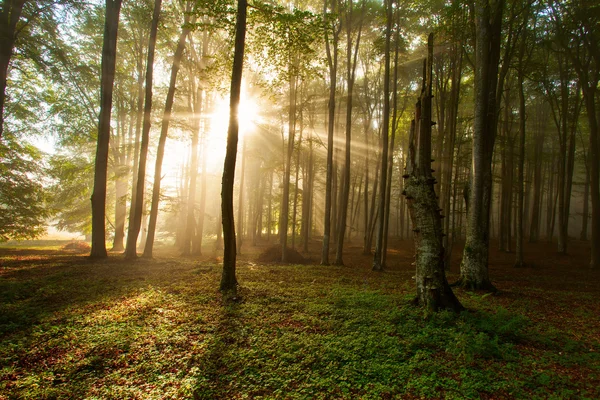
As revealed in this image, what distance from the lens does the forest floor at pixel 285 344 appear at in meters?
3.03

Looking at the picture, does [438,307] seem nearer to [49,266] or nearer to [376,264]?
[376,264]

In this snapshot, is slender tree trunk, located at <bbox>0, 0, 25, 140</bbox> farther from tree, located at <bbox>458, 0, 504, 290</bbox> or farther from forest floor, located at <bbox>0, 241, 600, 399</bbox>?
tree, located at <bbox>458, 0, 504, 290</bbox>

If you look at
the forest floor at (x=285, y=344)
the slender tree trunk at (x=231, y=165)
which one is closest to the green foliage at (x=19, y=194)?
the forest floor at (x=285, y=344)

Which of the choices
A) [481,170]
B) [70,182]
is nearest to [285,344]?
[481,170]

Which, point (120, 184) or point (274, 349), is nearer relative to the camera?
point (274, 349)

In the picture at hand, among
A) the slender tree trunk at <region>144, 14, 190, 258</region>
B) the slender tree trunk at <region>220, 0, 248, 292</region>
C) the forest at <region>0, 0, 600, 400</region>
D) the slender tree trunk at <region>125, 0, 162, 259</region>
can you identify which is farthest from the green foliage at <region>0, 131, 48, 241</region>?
the slender tree trunk at <region>220, 0, 248, 292</region>

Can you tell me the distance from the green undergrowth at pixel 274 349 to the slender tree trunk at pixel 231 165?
0.67m

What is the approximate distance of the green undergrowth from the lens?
301 cm

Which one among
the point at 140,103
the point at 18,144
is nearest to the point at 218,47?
the point at 140,103

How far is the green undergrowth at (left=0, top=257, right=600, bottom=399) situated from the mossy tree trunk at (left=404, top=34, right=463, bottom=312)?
426 mm

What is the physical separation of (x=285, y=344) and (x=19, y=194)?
14833mm

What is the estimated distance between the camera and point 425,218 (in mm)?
5359

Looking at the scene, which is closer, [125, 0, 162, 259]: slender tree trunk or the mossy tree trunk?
the mossy tree trunk

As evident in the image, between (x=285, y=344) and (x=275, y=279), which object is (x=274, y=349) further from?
(x=275, y=279)
